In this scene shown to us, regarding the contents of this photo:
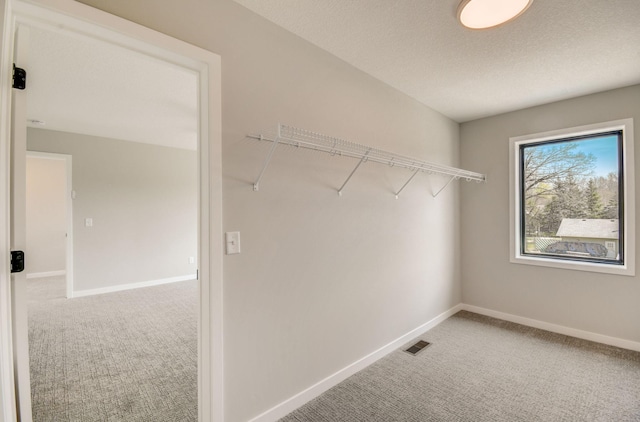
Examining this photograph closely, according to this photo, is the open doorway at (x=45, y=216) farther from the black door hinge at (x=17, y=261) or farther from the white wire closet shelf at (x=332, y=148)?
the white wire closet shelf at (x=332, y=148)

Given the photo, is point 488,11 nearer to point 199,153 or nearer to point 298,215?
point 298,215

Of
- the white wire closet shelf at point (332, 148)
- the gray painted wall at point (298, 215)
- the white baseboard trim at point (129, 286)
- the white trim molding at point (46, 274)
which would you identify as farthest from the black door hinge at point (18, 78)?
the white trim molding at point (46, 274)

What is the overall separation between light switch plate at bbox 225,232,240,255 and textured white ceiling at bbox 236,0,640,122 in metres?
1.33

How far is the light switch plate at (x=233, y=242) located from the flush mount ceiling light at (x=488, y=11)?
5.81 ft

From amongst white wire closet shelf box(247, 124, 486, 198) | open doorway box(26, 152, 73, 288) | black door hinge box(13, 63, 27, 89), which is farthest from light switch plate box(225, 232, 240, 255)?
open doorway box(26, 152, 73, 288)

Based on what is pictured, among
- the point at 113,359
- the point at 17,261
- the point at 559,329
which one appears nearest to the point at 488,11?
the point at 17,261

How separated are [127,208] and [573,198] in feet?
20.7

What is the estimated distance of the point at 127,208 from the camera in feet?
15.8

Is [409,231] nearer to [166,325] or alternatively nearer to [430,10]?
[430,10]

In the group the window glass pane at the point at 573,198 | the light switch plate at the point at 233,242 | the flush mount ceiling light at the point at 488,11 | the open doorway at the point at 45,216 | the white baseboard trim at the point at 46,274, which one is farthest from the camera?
the open doorway at the point at 45,216

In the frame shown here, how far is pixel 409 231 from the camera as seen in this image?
293 centimetres

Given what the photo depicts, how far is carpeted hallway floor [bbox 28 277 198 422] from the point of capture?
1909 millimetres

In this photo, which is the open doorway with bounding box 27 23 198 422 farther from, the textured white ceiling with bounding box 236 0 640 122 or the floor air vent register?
the floor air vent register

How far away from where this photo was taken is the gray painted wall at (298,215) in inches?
63.1
